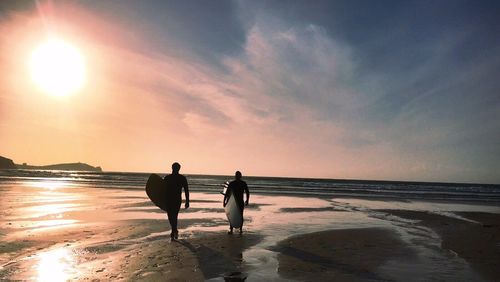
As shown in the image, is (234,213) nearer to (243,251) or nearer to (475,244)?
(243,251)

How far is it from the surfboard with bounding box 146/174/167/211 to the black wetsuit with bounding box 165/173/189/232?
1.16 ft

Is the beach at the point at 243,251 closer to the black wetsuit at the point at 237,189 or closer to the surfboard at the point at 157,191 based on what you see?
the surfboard at the point at 157,191

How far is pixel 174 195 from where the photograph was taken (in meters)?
11.5

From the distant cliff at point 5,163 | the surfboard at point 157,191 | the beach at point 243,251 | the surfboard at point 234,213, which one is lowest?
the beach at point 243,251

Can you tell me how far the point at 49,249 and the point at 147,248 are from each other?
8.36 feet

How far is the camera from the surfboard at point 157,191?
1195 cm

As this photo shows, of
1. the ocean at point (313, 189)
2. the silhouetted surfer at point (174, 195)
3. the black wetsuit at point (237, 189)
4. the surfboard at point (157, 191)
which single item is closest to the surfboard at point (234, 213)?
the black wetsuit at point (237, 189)

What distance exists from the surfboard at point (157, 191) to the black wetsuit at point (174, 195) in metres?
0.35

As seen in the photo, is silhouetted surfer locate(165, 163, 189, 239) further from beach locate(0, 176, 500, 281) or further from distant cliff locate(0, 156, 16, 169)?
distant cliff locate(0, 156, 16, 169)

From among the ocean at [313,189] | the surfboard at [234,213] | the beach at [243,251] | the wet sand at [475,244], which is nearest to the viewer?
the beach at [243,251]

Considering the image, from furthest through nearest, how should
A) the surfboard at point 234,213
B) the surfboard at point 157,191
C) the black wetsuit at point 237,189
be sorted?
the black wetsuit at point 237,189 → the surfboard at point 234,213 → the surfboard at point 157,191

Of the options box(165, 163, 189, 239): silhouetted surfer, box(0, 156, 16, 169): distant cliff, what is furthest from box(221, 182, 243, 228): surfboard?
box(0, 156, 16, 169): distant cliff

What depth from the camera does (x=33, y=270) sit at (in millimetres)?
7277

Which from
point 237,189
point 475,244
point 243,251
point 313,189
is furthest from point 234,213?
point 313,189
